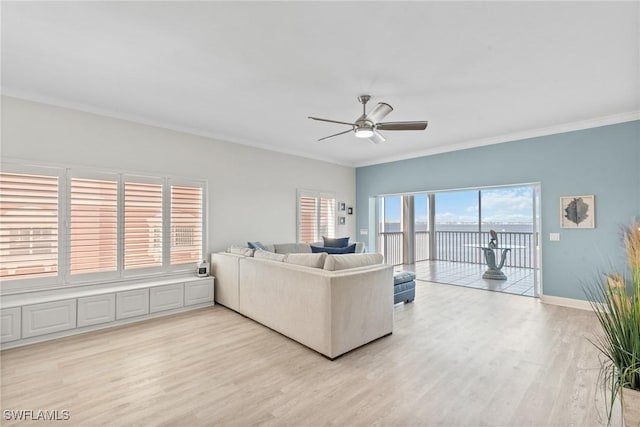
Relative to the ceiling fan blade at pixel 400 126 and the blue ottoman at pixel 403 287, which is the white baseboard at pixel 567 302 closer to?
the blue ottoman at pixel 403 287

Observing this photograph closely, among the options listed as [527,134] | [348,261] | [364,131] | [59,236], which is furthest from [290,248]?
[527,134]

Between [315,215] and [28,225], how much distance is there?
471cm

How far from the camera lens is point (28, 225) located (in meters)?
3.40

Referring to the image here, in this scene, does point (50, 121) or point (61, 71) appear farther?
point (50, 121)

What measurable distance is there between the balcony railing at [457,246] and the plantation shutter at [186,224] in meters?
4.72

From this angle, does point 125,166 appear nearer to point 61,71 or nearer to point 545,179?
point 61,71

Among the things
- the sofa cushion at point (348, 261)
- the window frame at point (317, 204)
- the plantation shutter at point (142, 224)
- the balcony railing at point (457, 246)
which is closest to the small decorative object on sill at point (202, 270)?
the plantation shutter at point (142, 224)

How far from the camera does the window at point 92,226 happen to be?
11.0 ft

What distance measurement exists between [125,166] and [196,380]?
3175 mm

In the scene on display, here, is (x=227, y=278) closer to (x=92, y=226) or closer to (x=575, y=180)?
(x=92, y=226)

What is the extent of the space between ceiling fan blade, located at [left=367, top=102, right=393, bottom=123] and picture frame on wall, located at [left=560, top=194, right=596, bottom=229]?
355 cm

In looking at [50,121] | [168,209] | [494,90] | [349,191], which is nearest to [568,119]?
[494,90]

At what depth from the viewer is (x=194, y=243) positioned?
4.80 meters

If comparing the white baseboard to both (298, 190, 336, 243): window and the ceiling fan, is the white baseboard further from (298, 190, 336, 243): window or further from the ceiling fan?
(298, 190, 336, 243): window
